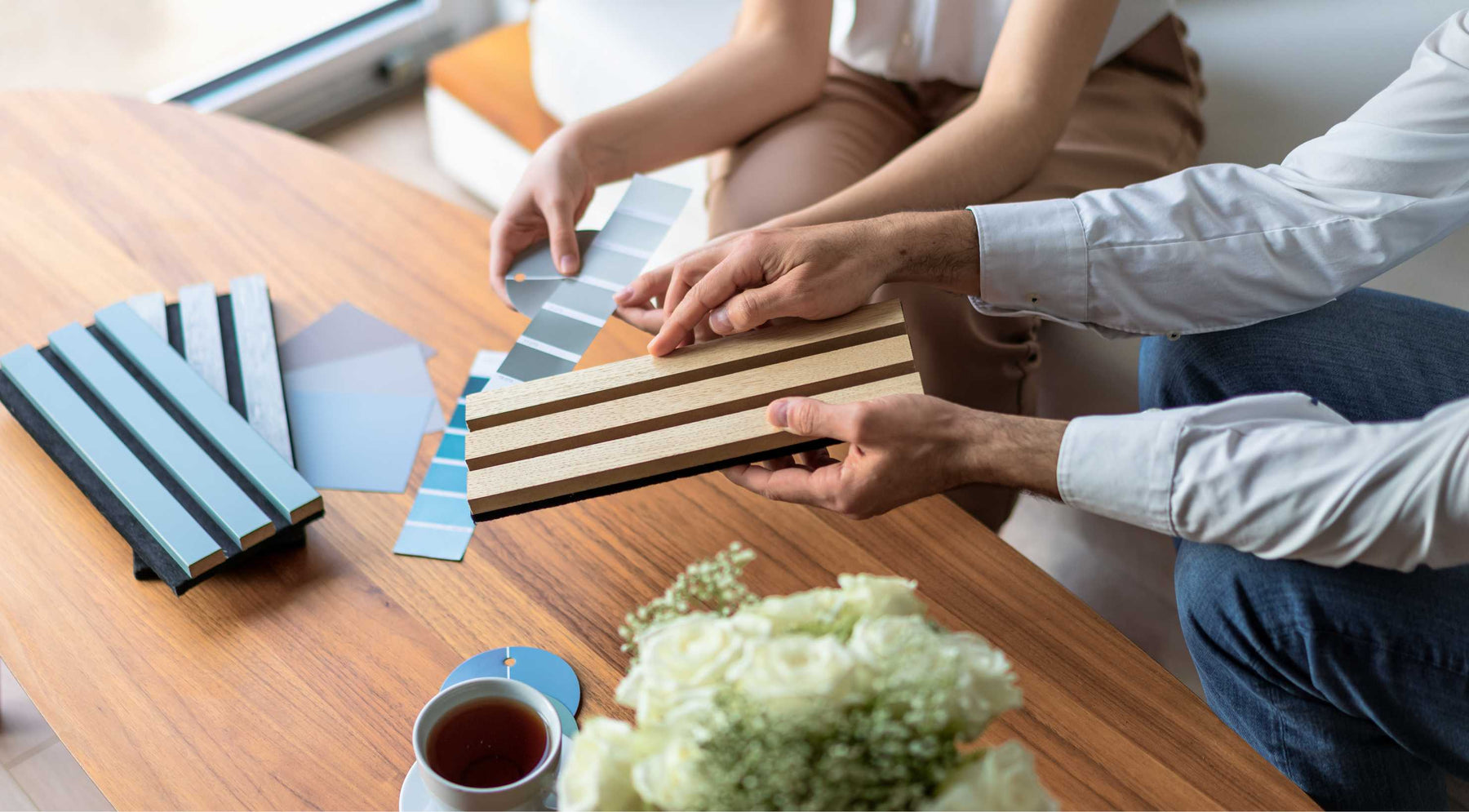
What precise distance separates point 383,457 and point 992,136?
78cm

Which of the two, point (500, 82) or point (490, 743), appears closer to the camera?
point (490, 743)

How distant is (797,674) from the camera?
0.48m

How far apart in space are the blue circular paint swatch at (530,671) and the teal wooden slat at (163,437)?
0.22m

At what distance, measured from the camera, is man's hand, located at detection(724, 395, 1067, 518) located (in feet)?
2.82

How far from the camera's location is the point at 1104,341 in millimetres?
1460

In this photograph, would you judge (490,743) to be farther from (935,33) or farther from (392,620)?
Result: (935,33)

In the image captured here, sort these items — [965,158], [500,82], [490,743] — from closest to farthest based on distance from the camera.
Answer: [490,743], [965,158], [500,82]

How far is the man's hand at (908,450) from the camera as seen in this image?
2.82 feet

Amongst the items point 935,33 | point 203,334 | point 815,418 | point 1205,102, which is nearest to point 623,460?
point 815,418

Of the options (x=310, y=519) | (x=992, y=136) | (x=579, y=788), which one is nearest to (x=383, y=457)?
(x=310, y=519)

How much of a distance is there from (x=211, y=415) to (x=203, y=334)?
143 mm

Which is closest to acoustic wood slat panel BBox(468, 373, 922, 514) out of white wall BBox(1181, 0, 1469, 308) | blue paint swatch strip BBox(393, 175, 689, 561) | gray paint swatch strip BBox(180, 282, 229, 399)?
blue paint swatch strip BBox(393, 175, 689, 561)

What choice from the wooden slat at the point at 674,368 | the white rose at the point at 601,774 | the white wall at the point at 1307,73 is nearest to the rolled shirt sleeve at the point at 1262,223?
the wooden slat at the point at 674,368

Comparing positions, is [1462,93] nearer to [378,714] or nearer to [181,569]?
[378,714]
